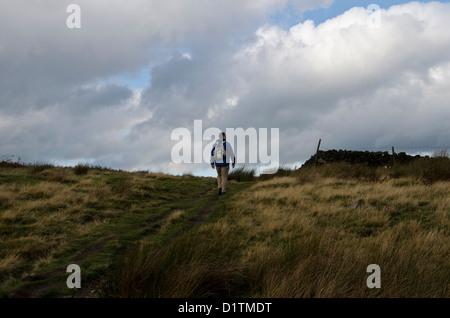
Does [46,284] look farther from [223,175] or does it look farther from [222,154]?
[223,175]

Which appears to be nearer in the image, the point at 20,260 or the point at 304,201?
the point at 20,260

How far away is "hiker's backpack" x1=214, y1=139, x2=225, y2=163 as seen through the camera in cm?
1521

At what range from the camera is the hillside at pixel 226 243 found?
4117 millimetres

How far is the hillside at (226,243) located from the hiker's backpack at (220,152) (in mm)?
2050

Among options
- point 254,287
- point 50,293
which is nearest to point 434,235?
point 254,287

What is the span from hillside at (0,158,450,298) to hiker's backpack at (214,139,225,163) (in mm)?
2050

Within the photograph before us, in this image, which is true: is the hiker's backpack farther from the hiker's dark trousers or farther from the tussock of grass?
the tussock of grass

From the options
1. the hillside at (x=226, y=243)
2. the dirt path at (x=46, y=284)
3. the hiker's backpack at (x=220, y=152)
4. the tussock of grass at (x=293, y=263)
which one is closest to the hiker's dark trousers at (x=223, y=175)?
→ the hiker's backpack at (x=220, y=152)

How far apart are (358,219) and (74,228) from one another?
713 centimetres

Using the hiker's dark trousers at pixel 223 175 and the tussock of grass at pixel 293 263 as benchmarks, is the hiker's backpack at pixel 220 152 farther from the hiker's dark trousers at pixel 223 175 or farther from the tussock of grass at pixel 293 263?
the tussock of grass at pixel 293 263

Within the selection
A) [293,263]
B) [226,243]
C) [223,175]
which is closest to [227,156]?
[223,175]

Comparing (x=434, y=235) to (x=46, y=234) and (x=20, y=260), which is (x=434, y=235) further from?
(x=46, y=234)

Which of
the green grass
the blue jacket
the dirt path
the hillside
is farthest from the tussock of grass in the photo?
the blue jacket
